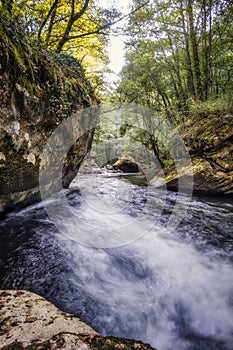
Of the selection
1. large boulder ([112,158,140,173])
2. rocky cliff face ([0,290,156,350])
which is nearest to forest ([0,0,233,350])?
rocky cliff face ([0,290,156,350])

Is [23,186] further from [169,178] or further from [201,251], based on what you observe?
[169,178]

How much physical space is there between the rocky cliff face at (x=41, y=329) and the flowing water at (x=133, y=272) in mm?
428

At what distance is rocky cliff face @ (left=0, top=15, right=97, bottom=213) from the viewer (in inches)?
120

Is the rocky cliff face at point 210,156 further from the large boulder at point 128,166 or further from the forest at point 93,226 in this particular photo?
the large boulder at point 128,166

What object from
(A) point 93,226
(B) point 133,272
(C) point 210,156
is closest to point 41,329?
(B) point 133,272

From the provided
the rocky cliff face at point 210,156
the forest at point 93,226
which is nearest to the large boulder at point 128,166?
the forest at point 93,226

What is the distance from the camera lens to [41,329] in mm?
1313

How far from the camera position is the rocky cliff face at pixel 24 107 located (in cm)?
304

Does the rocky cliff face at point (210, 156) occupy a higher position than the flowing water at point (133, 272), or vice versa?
the rocky cliff face at point (210, 156)

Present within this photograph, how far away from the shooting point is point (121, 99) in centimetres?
1255

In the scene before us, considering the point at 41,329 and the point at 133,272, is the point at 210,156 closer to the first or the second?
the point at 133,272

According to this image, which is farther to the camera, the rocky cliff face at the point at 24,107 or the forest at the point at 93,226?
the rocky cliff face at the point at 24,107

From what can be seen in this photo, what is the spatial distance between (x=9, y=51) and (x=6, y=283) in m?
3.06

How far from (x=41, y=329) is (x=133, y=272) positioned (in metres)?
1.56
